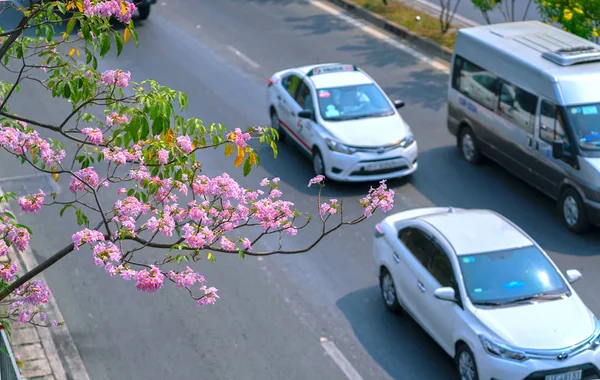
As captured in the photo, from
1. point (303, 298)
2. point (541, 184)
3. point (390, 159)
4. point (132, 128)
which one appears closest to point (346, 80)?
point (390, 159)

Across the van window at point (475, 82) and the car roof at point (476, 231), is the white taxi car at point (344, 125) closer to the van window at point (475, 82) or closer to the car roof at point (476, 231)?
the van window at point (475, 82)

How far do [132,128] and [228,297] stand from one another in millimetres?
6032

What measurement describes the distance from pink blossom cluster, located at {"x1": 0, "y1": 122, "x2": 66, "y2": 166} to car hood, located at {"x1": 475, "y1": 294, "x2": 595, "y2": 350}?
4.72 m

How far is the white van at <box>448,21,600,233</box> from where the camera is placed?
47.5 feet

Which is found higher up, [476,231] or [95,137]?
[95,137]

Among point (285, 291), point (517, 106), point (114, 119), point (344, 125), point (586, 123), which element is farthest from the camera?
point (344, 125)

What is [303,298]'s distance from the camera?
1313cm

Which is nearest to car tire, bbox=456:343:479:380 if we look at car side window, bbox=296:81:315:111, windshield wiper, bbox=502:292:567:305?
windshield wiper, bbox=502:292:567:305

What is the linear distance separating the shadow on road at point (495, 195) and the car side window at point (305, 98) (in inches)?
80.0

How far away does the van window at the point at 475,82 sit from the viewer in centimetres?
1630

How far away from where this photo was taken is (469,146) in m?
17.1

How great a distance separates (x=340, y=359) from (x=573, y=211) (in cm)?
461

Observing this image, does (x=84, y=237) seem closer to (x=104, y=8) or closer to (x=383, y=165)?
(x=104, y=8)

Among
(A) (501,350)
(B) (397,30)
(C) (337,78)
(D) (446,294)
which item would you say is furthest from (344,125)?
(B) (397,30)
